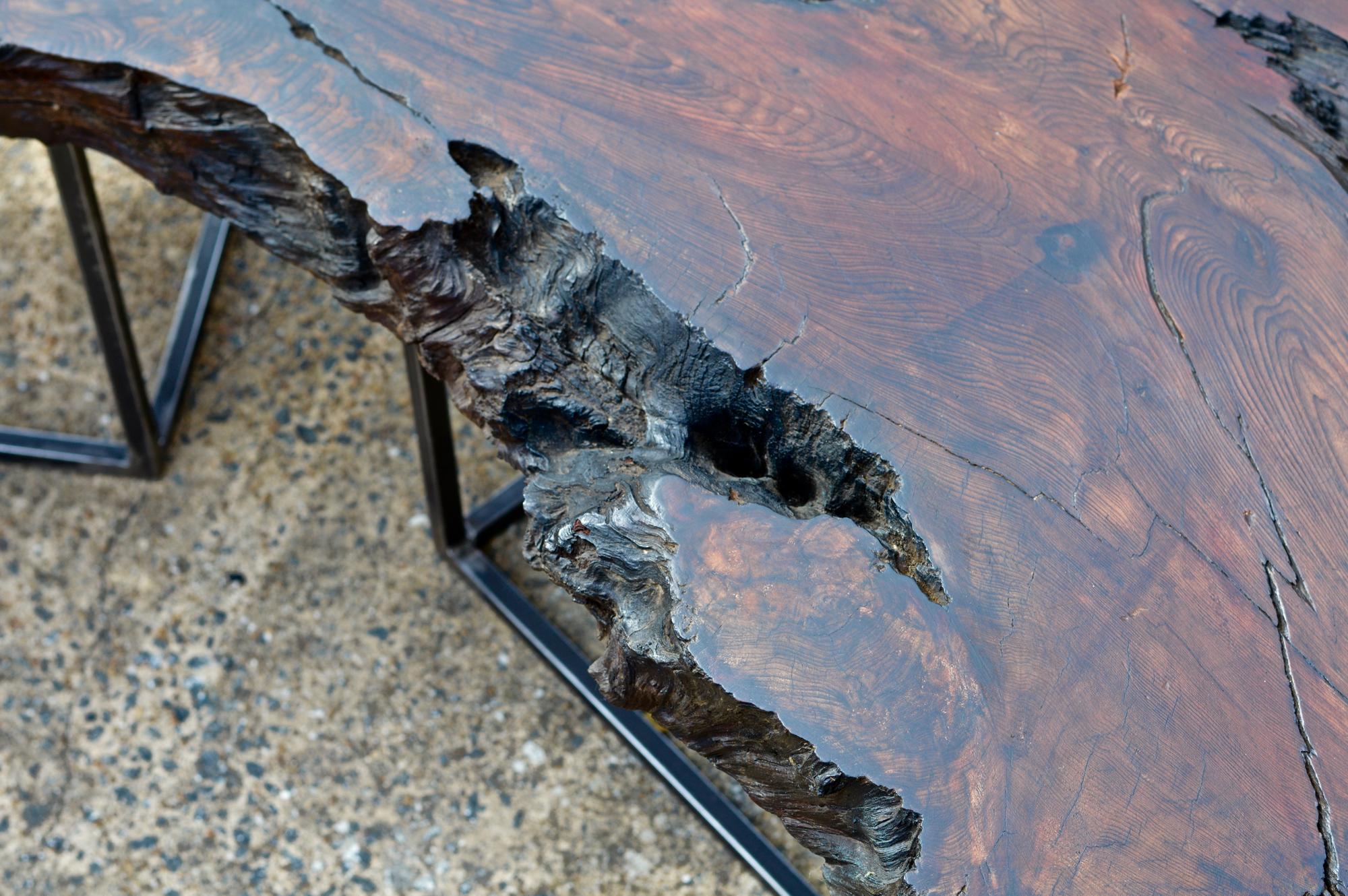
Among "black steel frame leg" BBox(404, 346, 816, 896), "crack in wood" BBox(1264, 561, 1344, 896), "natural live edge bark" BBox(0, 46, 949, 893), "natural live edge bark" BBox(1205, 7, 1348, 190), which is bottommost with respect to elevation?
"black steel frame leg" BBox(404, 346, 816, 896)

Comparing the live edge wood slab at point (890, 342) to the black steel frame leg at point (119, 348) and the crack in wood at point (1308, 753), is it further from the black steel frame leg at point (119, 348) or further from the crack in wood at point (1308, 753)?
the black steel frame leg at point (119, 348)

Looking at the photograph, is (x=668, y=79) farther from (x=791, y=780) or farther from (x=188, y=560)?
(x=188, y=560)

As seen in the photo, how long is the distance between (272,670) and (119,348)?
506 mm

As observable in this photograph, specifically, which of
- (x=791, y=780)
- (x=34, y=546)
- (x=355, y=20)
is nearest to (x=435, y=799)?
(x=34, y=546)

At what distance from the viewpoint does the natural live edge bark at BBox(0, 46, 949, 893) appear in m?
0.80

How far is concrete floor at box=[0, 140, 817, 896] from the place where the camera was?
58.7 inches

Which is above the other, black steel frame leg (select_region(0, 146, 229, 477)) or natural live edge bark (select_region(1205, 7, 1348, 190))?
natural live edge bark (select_region(1205, 7, 1348, 190))

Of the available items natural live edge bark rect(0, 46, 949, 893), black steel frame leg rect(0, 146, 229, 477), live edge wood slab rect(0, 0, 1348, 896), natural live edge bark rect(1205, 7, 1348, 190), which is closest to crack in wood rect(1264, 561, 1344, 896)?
live edge wood slab rect(0, 0, 1348, 896)

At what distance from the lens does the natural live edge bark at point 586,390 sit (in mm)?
795

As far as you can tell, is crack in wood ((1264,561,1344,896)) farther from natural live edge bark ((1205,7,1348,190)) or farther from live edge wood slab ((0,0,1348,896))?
natural live edge bark ((1205,7,1348,190))

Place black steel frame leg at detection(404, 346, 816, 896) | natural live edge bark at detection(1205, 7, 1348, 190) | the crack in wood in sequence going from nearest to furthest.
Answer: the crack in wood < natural live edge bark at detection(1205, 7, 1348, 190) < black steel frame leg at detection(404, 346, 816, 896)

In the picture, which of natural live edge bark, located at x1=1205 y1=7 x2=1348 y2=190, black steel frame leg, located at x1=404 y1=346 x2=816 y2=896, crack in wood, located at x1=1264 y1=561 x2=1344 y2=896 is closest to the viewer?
crack in wood, located at x1=1264 y1=561 x2=1344 y2=896

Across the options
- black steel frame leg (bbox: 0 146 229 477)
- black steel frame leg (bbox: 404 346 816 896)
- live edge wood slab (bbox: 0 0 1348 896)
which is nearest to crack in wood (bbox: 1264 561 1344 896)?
live edge wood slab (bbox: 0 0 1348 896)

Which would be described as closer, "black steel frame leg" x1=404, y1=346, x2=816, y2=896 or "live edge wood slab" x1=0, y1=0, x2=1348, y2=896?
"live edge wood slab" x1=0, y1=0, x2=1348, y2=896
